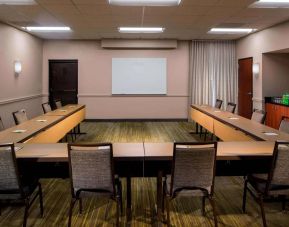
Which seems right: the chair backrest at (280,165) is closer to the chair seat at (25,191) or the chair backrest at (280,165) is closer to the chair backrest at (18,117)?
the chair seat at (25,191)

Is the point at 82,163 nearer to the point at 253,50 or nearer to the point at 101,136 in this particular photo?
the point at 101,136

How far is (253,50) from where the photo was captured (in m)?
8.98

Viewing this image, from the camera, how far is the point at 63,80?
10500 millimetres

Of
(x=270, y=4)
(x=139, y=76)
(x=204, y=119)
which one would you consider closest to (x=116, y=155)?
(x=270, y=4)

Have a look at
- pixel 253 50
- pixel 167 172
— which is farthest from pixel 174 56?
pixel 167 172

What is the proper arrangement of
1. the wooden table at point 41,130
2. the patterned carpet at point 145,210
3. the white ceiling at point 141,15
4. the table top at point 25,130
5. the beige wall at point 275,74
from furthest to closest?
the beige wall at point 275,74 < the white ceiling at point 141,15 < the wooden table at point 41,130 < the table top at point 25,130 < the patterned carpet at point 145,210

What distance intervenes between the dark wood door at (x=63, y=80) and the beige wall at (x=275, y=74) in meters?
5.67

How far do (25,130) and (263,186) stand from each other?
3.10 m

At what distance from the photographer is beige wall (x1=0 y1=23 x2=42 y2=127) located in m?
7.30

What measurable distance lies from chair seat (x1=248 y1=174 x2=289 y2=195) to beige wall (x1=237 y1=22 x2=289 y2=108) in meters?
4.66

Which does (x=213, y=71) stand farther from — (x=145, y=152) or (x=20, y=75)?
(x=145, y=152)

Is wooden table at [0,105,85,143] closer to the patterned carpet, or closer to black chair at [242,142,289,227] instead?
the patterned carpet

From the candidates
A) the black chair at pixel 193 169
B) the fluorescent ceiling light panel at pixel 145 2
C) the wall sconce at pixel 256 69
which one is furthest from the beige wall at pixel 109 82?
the black chair at pixel 193 169

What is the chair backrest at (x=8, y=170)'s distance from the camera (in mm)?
2768
